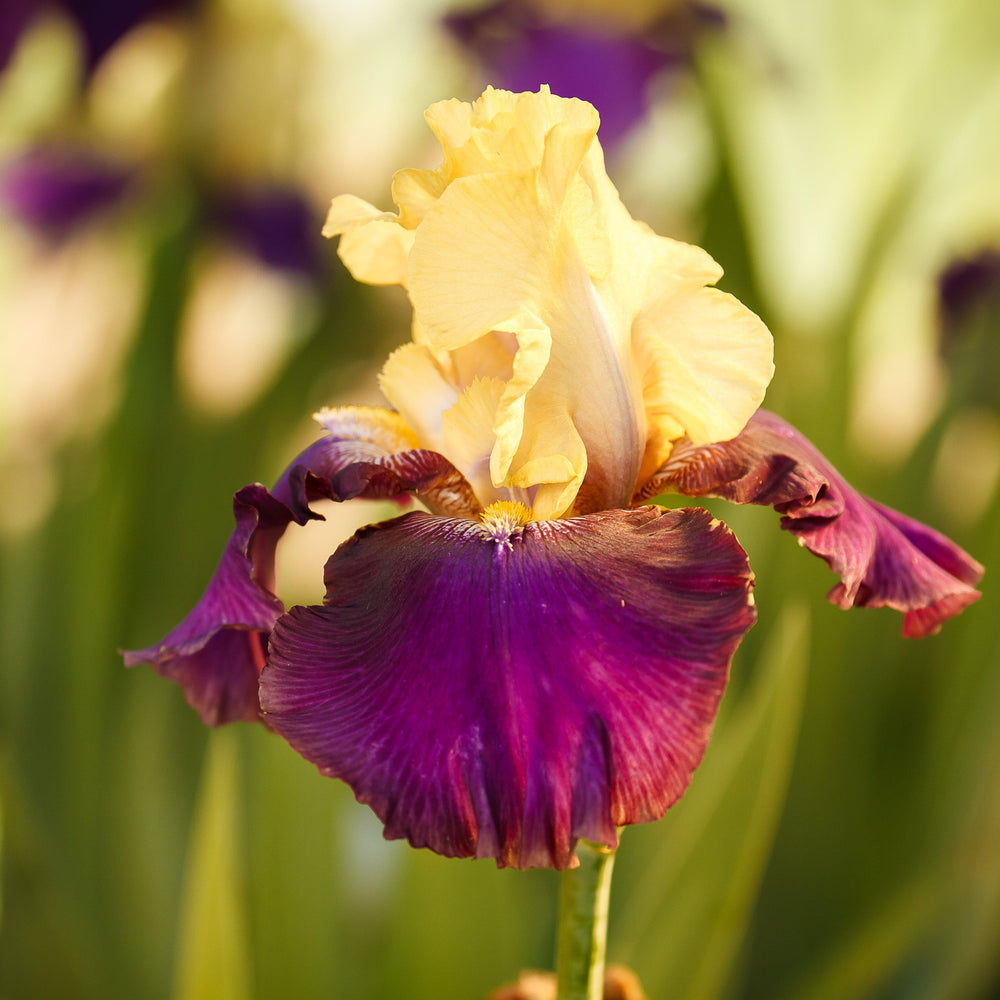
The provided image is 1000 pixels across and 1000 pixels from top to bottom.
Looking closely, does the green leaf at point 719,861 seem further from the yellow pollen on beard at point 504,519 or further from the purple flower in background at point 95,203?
the purple flower in background at point 95,203

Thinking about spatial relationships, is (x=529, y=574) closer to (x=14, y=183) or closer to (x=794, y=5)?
(x=14, y=183)

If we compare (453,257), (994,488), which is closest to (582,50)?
(994,488)

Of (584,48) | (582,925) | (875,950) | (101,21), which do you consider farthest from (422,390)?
(584,48)

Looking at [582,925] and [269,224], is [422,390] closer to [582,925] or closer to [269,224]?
[582,925]

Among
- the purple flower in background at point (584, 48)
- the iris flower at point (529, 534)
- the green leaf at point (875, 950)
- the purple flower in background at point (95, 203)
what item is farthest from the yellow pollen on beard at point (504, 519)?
the purple flower in background at point (584, 48)

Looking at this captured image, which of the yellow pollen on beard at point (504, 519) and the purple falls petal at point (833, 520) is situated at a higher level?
the purple falls petal at point (833, 520)

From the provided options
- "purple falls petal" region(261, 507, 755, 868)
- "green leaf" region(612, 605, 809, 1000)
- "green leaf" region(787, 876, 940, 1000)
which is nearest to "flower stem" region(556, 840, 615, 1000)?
"purple falls petal" region(261, 507, 755, 868)

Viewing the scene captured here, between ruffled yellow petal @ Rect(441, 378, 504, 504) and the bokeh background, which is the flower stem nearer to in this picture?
ruffled yellow petal @ Rect(441, 378, 504, 504)
